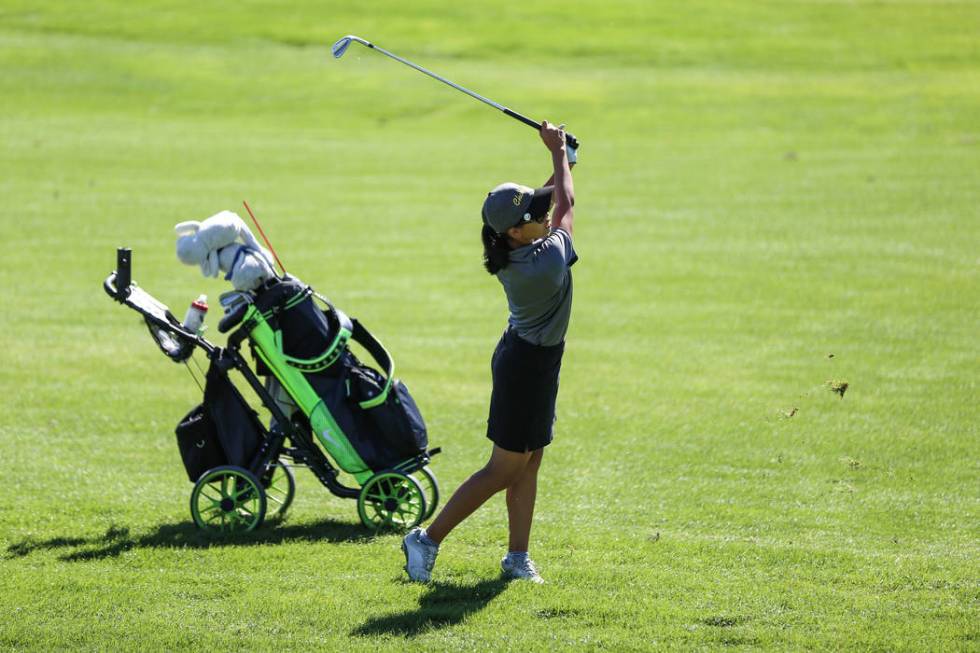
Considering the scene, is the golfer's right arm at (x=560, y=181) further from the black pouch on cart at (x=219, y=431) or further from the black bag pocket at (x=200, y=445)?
the black bag pocket at (x=200, y=445)

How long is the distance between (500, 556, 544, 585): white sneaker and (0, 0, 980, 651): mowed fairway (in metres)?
0.09

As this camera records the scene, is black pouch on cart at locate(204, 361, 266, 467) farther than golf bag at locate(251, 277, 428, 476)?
Yes

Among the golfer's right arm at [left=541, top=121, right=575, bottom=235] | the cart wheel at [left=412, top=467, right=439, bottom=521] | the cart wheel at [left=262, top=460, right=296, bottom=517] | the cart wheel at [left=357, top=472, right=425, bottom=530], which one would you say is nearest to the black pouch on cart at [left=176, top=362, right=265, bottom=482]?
the cart wheel at [left=262, top=460, right=296, bottom=517]

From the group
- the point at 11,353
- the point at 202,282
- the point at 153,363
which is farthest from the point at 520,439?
the point at 202,282

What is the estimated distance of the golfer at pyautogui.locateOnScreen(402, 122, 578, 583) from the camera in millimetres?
5715

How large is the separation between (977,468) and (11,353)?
808 centimetres

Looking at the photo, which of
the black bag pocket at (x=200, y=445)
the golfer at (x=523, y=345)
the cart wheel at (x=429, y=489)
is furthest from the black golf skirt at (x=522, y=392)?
the black bag pocket at (x=200, y=445)

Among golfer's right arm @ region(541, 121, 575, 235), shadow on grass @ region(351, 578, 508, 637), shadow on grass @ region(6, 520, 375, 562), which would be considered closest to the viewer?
shadow on grass @ region(351, 578, 508, 637)

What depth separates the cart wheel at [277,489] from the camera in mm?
7445

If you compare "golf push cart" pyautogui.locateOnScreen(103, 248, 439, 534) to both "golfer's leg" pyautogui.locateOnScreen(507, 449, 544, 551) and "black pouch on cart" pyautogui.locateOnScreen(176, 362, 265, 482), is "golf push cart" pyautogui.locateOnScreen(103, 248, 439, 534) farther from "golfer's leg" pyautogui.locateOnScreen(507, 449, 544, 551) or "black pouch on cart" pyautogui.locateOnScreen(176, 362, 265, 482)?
"golfer's leg" pyautogui.locateOnScreen(507, 449, 544, 551)

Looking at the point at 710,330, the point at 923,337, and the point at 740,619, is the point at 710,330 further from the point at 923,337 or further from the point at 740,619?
the point at 740,619

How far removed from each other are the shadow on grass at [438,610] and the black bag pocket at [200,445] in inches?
72.4

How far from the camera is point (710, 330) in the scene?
12688 mm

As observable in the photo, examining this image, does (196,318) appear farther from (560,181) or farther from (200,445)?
(560,181)
